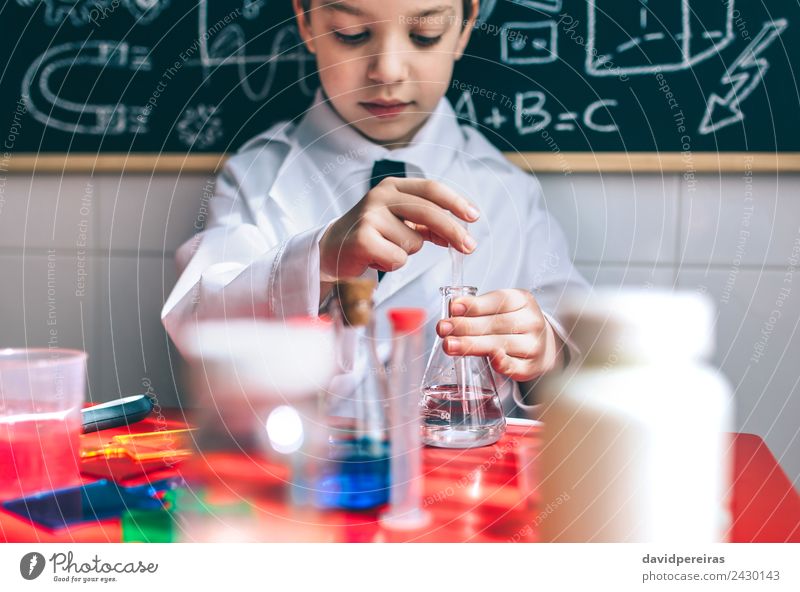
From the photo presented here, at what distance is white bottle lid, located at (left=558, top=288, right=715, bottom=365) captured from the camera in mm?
306

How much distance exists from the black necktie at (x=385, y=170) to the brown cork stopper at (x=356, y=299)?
116mm

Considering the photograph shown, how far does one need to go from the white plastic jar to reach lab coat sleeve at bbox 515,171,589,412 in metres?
0.20

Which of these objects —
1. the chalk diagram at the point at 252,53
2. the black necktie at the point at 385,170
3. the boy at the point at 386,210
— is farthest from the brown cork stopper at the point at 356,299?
Result: the chalk diagram at the point at 252,53

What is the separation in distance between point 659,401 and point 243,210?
0.43 m

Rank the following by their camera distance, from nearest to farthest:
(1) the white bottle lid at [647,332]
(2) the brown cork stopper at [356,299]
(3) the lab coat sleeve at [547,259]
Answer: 1. (1) the white bottle lid at [647,332]
2. (2) the brown cork stopper at [356,299]
3. (3) the lab coat sleeve at [547,259]

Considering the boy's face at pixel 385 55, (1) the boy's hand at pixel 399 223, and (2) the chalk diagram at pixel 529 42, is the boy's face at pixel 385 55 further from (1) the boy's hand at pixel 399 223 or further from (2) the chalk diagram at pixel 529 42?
(1) the boy's hand at pixel 399 223

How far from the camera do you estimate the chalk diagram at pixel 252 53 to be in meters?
0.58

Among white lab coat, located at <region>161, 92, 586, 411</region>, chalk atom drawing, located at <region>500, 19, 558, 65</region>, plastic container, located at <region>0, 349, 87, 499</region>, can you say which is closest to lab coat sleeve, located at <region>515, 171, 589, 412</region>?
white lab coat, located at <region>161, 92, 586, 411</region>

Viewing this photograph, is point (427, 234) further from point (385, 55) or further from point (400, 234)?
point (385, 55)

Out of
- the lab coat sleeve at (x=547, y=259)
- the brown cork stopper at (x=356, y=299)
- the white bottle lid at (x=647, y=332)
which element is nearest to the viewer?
the white bottle lid at (x=647, y=332)

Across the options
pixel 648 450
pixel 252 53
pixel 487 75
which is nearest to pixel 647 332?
pixel 648 450

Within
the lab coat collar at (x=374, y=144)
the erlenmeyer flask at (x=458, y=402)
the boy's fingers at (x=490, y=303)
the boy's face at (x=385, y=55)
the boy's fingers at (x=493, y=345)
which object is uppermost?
the boy's face at (x=385, y=55)
